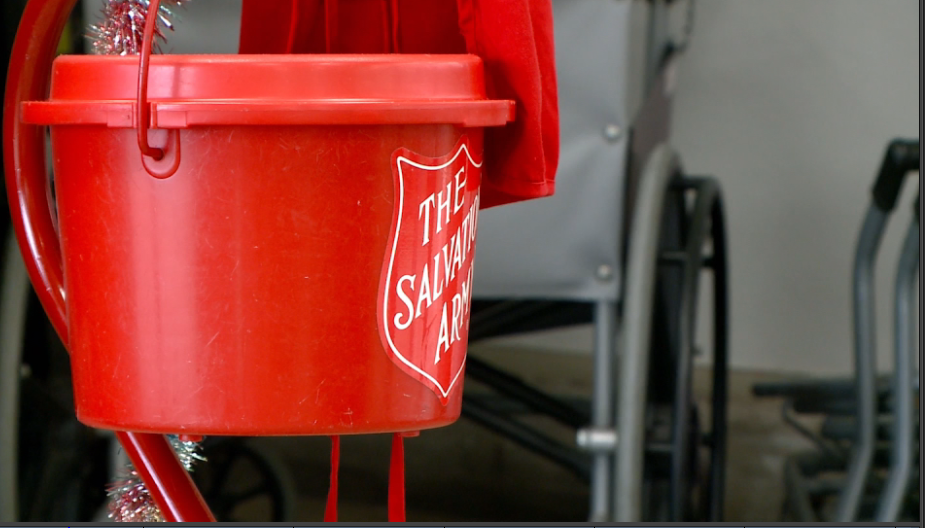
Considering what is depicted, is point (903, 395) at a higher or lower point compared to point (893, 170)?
lower

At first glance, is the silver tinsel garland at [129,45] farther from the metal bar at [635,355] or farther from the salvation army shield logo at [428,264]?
the metal bar at [635,355]

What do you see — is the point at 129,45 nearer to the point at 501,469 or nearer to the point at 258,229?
the point at 258,229

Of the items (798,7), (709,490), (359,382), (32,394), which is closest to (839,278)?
(798,7)

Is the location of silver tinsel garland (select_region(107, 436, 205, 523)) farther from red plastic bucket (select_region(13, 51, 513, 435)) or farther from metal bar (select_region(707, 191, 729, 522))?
metal bar (select_region(707, 191, 729, 522))

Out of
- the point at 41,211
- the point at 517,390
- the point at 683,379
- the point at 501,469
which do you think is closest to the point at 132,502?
the point at 41,211

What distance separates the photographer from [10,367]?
119 centimetres

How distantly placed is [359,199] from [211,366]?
4.4 inches

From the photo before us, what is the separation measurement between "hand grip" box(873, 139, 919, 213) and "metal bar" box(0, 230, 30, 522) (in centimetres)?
136

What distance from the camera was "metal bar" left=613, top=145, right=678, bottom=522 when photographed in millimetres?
1178

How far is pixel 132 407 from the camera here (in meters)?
0.47

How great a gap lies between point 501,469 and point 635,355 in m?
1.37

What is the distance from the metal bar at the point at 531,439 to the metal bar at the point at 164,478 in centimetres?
97

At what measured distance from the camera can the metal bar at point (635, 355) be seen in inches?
46.4

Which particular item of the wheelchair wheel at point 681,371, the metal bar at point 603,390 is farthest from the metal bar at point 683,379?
the metal bar at point 603,390
